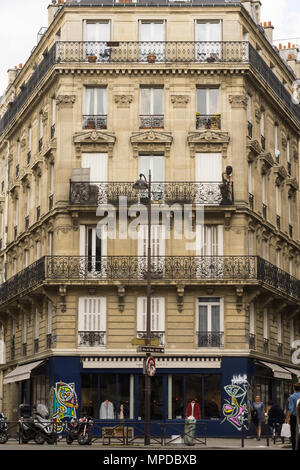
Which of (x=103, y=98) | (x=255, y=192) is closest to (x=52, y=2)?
(x=103, y=98)

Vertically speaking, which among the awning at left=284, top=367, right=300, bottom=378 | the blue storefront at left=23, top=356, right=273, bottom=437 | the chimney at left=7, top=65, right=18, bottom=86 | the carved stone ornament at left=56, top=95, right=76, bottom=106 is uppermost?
the chimney at left=7, top=65, right=18, bottom=86

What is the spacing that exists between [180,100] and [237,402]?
11418mm

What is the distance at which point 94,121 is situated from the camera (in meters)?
37.3

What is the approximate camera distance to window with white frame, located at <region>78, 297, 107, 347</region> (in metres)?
35.8

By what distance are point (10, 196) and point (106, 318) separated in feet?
40.7

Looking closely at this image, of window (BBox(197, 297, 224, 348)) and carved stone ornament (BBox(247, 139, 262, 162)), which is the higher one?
carved stone ornament (BBox(247, 139, 262, 162))

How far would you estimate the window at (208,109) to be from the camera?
37.3m

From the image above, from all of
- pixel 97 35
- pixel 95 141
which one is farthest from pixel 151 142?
pixel 97 35

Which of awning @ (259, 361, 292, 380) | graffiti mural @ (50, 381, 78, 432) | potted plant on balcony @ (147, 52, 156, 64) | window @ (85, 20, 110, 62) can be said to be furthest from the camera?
window @ (85, 20, 110, 62)

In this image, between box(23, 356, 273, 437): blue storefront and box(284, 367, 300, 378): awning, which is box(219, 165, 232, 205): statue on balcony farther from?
box(284, 367, 300, 378): awning

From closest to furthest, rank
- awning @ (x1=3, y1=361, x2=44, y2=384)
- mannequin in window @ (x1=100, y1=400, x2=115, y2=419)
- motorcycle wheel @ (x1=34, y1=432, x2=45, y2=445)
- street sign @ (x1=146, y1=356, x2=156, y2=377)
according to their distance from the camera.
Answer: street sign @ (x1=146, y1=356, x2=156, y2=377) < motorcycle wheel @ (x1=34, y1=432, x2=45, y2=445) < mannequin in window @ (x1=100, y1=400, x2=115, y2=419) < awning @ (x1=3, y1=361, x2=44, y2=384)

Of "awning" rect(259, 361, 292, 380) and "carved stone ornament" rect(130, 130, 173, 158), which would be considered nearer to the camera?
"carved stone ornament" rect(130, 130, 173, 158)

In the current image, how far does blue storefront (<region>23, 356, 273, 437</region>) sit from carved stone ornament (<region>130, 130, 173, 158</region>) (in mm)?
7696

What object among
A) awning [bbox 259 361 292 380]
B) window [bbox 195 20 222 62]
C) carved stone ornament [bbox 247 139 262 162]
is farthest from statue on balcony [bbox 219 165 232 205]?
awning [bbox 259 361 292 380]
